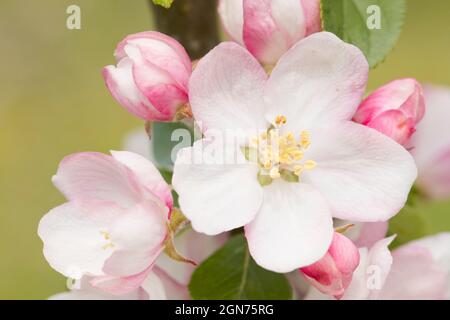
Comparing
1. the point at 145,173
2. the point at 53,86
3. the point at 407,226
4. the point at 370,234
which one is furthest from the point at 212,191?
the point at 53,86

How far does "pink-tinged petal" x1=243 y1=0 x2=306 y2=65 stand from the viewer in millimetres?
551

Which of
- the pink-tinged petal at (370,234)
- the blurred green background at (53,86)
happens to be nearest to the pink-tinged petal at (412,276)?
the pink-tinged petal at (370,234)

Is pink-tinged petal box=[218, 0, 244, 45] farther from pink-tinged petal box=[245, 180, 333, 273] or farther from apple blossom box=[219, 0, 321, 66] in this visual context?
pink-tinged petal box=[245, 180, 333, 273]

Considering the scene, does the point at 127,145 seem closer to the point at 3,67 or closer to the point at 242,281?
the point at 242,281

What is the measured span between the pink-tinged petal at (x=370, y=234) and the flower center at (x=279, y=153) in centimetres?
8

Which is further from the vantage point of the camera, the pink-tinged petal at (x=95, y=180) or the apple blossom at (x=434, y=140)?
the apple blossom at (x=434, y=140)

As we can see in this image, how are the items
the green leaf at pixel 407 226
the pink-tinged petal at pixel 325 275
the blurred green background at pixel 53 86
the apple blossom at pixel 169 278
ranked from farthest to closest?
1. the blurred green background at pixel 53 86
2. the green leaf at pixel 407 226
3. the apple blossom at pixel 169 278
4. the pink-tinged petal at pixel 325 275

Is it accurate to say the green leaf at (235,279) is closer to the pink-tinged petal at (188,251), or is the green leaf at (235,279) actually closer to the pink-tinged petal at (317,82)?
the pink-tinged petal at (188,251)

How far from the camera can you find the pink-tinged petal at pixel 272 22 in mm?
551

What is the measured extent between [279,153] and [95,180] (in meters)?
0.12

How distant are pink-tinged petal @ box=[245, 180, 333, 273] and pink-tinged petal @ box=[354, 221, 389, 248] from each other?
89 mm

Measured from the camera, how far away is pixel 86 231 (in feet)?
1.91

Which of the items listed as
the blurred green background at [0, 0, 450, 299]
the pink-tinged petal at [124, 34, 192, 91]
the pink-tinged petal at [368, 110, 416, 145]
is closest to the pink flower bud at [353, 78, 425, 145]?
the pink-tinged petal at [368, 110, 416, 145]

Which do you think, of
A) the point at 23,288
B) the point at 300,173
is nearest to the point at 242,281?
the point at 300,173
